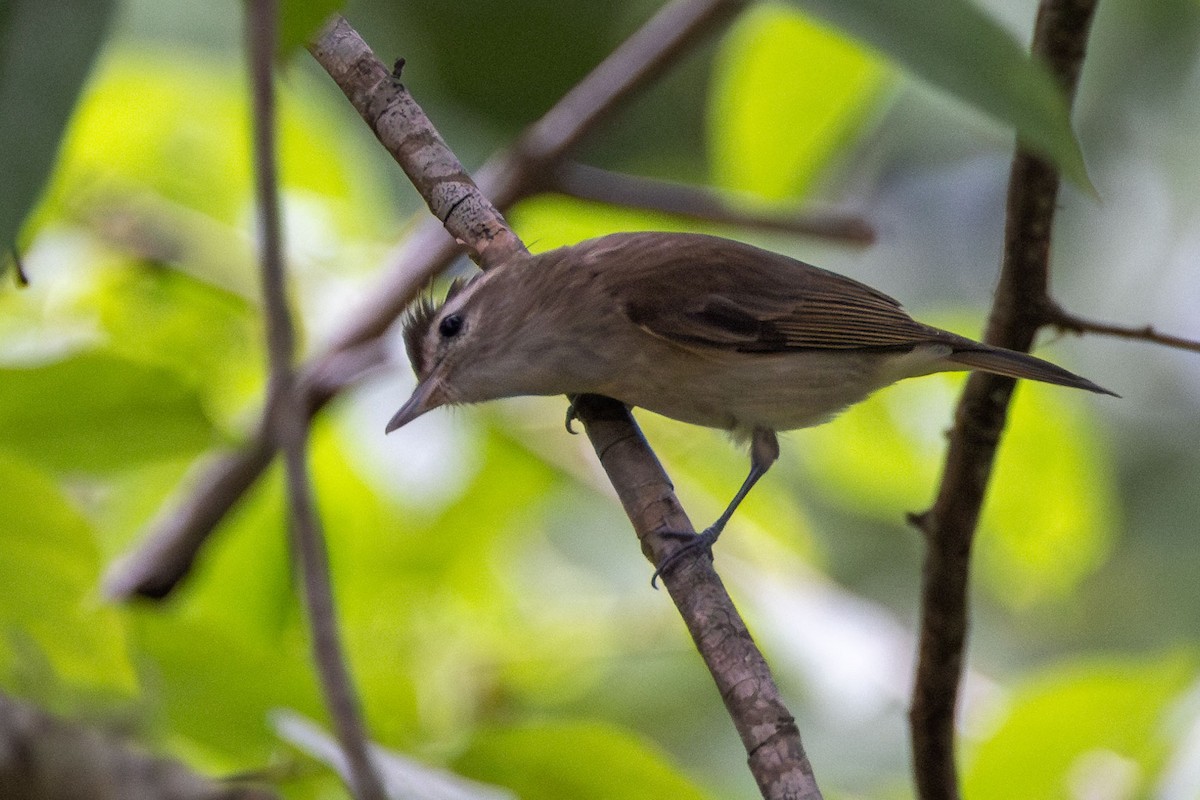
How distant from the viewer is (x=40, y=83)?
978mm

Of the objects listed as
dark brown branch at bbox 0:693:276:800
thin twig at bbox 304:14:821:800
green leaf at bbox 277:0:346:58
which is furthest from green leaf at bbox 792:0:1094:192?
dark brown branch at bbox 0:693:276:800

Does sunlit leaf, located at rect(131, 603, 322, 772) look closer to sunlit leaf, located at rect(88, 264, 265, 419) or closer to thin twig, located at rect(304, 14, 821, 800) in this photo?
thin twig, located at rect(304, 14, 821, 800)

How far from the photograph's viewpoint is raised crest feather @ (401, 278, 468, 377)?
99.0 inches

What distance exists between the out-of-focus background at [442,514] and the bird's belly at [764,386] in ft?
0.48

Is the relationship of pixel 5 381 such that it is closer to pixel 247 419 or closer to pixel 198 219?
pixel 247 419

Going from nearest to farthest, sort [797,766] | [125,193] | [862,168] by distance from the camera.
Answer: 1. [797,766]
2. [125,193]
3. [862,168]

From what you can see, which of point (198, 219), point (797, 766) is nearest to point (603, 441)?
point (797, 766)

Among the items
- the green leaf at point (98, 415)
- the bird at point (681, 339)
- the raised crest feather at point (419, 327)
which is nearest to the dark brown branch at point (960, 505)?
the bird at point (681, 339)

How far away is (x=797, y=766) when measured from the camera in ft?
4.75

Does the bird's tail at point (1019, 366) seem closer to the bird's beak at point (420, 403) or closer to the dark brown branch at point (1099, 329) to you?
the dark brown branch at point (1099, 329)

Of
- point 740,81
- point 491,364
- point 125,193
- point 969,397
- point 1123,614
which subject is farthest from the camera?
point 1123,614

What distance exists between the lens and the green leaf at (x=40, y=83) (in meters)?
0.95

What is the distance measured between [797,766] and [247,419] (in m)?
1.74

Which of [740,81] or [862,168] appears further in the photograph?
[862,168]
